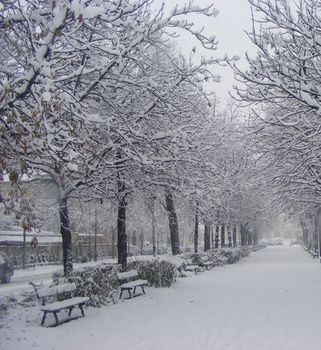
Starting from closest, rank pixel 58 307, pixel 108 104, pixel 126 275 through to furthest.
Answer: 1. pixel 58 307
2. pixel 108 104
3. pixel 126 275

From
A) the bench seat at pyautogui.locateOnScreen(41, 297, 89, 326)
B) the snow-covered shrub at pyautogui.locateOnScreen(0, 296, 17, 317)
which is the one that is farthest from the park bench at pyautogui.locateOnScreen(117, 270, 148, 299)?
the snow-covered shrub at pyautogui.locateOnScreen(0, 296, 17, 317)

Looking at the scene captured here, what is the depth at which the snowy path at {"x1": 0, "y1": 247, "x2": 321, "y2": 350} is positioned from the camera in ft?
26.0

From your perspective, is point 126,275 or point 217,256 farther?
point 217,256

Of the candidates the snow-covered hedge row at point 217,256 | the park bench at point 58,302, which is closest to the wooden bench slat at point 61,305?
the park bench at point 58,302

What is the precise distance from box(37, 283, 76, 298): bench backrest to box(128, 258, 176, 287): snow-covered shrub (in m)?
5.18

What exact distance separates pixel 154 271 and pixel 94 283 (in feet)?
13.8

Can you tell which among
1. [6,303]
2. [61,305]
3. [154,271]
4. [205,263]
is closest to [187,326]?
[61,305]

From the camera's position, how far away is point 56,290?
1010 centimetres

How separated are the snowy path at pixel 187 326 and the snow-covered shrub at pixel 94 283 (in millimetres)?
403

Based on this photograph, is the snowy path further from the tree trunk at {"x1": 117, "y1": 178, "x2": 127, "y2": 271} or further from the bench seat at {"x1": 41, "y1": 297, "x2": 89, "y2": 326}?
the tree trunk at {"x1": 117, "y1": 178, "x2": 127, "y2": 271}

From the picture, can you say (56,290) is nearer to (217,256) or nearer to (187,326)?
(187,326)

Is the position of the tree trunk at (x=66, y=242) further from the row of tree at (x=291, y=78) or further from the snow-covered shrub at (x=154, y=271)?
the row of tree at (x=291, y=78)

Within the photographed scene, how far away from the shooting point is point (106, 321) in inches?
394

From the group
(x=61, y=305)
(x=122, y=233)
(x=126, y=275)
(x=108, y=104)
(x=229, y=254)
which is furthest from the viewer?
(x=229, y=254)
